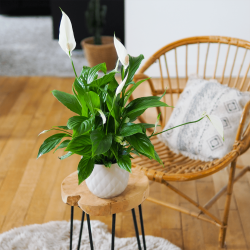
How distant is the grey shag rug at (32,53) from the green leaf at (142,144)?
2.91 m

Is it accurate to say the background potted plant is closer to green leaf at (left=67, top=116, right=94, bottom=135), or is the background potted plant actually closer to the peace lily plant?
the peace lily plant

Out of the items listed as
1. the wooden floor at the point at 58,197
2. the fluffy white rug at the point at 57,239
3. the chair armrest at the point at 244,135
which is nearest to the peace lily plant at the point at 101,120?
the chair armrest at the point at 244,135

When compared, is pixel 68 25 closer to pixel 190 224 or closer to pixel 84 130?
pixel 84 130

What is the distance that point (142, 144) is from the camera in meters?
1.15

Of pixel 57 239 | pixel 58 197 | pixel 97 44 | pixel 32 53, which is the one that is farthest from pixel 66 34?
pixel 32 53

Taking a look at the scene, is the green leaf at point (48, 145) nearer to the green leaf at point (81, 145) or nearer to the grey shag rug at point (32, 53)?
the green leaf at point (81, 145)

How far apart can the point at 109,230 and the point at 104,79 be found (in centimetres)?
97

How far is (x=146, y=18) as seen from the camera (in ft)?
12.3

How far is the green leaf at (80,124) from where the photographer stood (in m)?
1.08

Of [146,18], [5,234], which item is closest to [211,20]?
[146,18]

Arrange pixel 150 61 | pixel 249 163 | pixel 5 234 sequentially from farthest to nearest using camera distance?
pixel 249 163 < pixel 150 61 < pixel 5 234

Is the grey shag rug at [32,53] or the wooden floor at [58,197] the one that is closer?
the wooden floor at [58,197]

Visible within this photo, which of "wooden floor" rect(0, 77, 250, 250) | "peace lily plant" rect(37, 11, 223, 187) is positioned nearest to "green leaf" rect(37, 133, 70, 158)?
"peace lily plant" rect(37, 11, 223, 187)

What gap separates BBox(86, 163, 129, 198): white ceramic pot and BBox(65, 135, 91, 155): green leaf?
80mm
